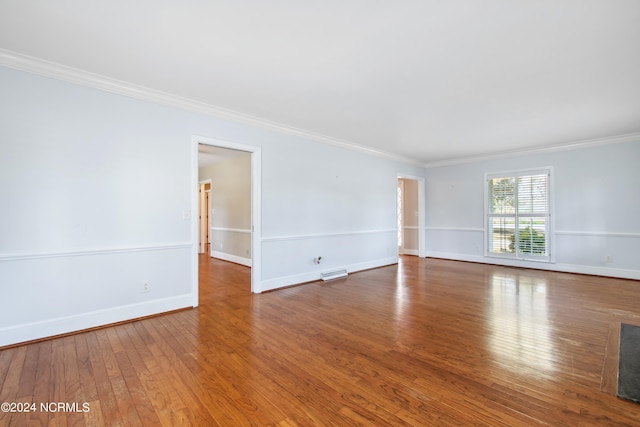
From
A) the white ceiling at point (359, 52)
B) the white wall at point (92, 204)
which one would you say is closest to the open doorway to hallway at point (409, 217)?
the white ceiling at point (359, 52)

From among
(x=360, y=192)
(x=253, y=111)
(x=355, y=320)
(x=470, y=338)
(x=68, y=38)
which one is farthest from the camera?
(x=360, y=192)

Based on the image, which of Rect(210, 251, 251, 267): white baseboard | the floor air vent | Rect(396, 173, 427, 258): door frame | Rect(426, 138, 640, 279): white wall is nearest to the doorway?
Rect(210, 251, 251, 267): white baseboard

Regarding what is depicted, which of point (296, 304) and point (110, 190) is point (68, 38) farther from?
point (296, 304)

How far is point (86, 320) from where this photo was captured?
2.96 meters

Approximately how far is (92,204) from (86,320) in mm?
1192

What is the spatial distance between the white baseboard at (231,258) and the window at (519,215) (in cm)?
560

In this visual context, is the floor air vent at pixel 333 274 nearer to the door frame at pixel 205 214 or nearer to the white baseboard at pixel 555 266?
the white baseboard at pixel 555 266

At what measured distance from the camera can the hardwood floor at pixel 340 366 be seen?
1.73 meters

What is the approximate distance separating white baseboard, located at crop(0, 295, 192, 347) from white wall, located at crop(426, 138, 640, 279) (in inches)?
262

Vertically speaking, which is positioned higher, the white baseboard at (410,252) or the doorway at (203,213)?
the doorway at (203,213)

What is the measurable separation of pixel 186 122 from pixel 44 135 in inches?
53.6

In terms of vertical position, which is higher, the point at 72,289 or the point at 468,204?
the point at 468,204

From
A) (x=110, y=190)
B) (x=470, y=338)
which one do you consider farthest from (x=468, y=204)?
(x=110, y=190)

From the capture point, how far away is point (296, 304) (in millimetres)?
3828
